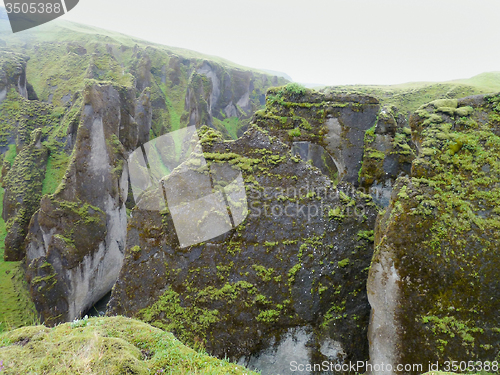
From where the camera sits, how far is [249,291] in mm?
8508

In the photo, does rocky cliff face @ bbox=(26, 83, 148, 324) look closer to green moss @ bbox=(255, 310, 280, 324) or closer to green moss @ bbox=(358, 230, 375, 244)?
green moss @ bbox=(255, 310, 280, 324)

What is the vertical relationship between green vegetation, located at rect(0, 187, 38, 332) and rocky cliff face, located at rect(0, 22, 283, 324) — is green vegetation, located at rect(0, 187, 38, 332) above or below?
below

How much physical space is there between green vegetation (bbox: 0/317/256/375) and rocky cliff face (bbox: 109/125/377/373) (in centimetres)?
344

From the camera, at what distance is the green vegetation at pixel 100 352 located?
379cm

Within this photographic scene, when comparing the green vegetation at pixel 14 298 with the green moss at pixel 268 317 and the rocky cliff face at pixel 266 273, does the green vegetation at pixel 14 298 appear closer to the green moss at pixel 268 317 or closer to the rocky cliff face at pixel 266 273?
the rocky cliff face at pixel 266 273

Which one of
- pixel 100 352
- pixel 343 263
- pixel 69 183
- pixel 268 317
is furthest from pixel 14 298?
pixel 343 263

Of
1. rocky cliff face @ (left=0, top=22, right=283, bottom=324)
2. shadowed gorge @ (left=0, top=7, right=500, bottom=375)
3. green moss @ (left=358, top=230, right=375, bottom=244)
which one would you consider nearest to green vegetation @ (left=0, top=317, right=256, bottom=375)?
shadowed gorge @ (left=0, top=7, right=500, bottom=375)

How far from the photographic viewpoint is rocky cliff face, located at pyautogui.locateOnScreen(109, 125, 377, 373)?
833cm

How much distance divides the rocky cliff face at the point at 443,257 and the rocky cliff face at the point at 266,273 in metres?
1.18

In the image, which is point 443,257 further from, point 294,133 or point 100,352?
point 294,133

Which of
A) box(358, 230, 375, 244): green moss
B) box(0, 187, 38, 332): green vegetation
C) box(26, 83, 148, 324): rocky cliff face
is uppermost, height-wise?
box(358, 230, 375, 244): green moss

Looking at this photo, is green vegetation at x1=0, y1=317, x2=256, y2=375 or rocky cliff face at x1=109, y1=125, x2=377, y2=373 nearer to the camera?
green vegetation at x1=0, y1=317, x2=256, y2=375

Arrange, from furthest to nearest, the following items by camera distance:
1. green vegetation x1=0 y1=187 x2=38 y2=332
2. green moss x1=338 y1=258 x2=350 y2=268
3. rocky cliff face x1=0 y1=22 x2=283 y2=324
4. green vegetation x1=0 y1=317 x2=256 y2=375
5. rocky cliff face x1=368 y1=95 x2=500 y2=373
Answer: rocky cliff face x1=0 y1=22 x2=283 y2=324 < green vegetation x1=0 y1=187 x2=38 y2=332 < green moss x1=338 y1=258 x2=350 y2=268 < rocky cliff face x1=368 y1=95 x2=500 y2=373 < green vegetation x1=0 y1=317 x2=256 y2=375

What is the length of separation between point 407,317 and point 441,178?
3.75m
